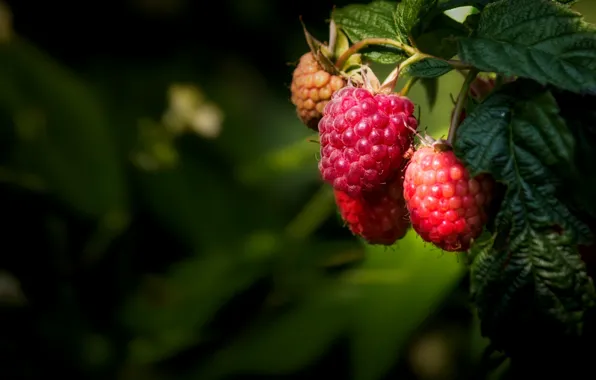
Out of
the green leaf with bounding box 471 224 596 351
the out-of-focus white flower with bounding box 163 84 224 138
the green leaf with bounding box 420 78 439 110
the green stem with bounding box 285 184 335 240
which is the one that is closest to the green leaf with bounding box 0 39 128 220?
the out-of-focus white flower with bounding box 163 84 224 138

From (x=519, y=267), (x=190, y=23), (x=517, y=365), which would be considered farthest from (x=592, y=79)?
(x=190, y=23)

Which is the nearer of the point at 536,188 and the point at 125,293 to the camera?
the point at 536,188

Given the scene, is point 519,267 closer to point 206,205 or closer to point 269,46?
point 206,205

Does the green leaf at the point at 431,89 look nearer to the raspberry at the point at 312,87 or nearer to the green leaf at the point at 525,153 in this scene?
the raspberry at the point at 312,87

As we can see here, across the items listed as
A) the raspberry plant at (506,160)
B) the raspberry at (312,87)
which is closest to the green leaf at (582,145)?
the raspberry plant at (506,160)

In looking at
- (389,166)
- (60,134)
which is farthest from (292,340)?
(389,166)

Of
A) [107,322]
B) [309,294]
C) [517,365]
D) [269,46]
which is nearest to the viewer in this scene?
[517,365]
